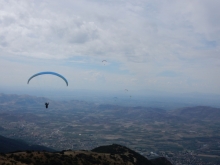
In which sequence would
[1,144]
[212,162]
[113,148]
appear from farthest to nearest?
[212,162] → [1,144] → [113,148]

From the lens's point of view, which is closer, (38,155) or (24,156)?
(24,156)

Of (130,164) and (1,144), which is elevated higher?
(130,164)

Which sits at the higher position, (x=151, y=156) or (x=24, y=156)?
(x=24, y=156)

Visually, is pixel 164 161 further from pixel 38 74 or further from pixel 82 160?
pixel 38 74

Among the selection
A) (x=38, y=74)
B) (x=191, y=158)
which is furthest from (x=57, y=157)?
(x=191, y=158)

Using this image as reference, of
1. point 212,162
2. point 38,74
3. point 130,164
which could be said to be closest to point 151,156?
point 212,162

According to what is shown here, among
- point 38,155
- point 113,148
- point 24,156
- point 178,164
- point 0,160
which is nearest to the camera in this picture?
point 0,160

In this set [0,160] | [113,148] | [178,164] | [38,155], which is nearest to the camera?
[0,160]

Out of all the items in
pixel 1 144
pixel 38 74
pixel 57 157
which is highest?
pixel 38 74

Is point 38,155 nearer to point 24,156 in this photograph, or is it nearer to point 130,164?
point 24,156

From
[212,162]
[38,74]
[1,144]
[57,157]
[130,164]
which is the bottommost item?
[212,162]
